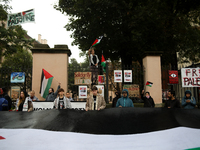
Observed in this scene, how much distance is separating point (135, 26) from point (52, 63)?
6.87 m

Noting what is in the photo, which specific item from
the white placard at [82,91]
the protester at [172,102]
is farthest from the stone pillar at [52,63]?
the protester at [172,102]

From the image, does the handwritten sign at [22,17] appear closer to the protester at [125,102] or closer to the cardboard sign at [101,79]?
the cardboard sign at [101,79]

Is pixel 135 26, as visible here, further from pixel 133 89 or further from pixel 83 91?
pixel 83 91

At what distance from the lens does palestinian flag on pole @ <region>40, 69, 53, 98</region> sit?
8812 mm

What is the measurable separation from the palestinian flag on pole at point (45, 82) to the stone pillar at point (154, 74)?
190 inches

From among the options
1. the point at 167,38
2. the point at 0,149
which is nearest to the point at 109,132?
the point at 0,149

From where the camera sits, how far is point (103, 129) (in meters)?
3.69

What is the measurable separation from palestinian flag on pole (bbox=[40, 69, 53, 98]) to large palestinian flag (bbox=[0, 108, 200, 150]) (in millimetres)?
4400

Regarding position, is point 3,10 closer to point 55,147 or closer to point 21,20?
point 21,20

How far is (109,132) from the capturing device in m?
3.61

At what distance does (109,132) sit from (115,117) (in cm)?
43

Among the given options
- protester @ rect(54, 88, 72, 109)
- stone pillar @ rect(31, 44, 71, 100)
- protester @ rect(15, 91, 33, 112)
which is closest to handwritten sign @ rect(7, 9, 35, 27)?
stone pillar @ rect(31, 44, 71, 100)

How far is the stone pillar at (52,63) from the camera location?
9219mm

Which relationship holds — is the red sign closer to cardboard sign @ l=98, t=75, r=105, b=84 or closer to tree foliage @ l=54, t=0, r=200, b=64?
cardboard sign @ l=98, t=75, r=105, b=84
